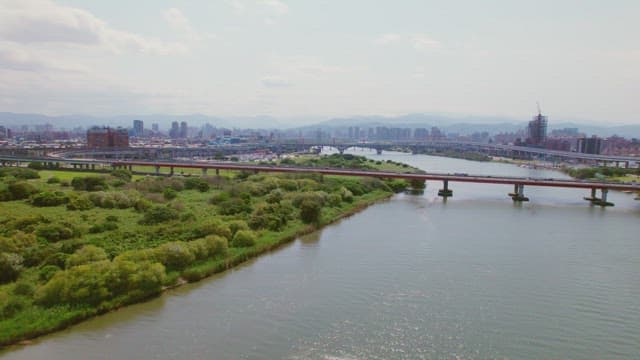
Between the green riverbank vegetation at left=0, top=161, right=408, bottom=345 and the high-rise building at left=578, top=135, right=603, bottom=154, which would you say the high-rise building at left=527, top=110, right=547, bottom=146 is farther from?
the green riverbank vegetation at left=0, top=161, right=408, bottom=345

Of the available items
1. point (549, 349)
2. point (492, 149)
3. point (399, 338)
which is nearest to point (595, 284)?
point (549, 349)

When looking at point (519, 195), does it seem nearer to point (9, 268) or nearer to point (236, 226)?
point (236, 226)

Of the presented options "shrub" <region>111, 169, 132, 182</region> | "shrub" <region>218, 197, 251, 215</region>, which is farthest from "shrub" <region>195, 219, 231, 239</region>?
"shrub" <region>111, 169, 132, 182</region>

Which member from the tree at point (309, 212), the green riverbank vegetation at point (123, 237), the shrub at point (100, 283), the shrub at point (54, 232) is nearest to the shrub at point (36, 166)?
the green riverbank vegetation at point (123, 237)

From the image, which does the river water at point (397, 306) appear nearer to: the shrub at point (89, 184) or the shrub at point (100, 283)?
the shrub at point (100, 283)

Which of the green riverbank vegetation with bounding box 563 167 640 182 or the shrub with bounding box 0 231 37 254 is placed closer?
the shrub with bounding box 0 231 37 254

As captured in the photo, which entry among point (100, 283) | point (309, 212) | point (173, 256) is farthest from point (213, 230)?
point (309, 212)
